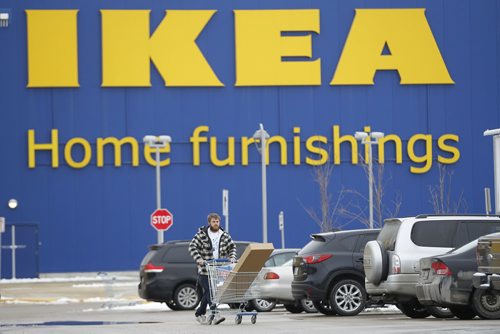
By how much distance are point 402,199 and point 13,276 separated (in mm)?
17205

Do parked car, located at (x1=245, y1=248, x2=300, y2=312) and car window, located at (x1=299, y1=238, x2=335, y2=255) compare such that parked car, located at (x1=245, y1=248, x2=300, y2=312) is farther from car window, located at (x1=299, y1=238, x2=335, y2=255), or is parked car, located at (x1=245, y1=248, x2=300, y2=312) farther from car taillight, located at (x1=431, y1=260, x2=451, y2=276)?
car taillight, located at (x1=431, y1=260, x2=451, y2=276)

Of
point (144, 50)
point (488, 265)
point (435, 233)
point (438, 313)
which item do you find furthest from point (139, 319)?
point (144, 50)

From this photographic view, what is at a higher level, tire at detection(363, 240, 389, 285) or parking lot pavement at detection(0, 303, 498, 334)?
tire at detection(363, 240, 389, 285)

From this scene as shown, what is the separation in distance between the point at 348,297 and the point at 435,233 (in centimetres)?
257

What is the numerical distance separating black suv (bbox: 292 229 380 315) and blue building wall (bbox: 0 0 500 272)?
111ft

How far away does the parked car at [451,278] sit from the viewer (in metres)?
21.0

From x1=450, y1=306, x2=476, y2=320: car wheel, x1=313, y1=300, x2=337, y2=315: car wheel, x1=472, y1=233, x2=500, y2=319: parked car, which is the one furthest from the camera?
x1=313, y1=300, x2=337, y2=315: car wheel

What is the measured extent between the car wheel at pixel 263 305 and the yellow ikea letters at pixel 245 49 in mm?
30015

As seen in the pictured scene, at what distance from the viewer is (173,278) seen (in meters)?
31.1

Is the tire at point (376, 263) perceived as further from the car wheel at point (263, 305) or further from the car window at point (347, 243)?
the car wheel at point (263, 305)

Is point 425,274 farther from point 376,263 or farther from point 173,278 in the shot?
point 173,278

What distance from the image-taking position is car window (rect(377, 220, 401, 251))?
23.0m

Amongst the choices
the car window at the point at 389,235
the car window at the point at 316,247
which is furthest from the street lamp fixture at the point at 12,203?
the car window at the point at 389,235

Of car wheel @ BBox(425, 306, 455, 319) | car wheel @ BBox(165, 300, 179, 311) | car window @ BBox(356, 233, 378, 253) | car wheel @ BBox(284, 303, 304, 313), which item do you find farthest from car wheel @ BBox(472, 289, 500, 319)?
car wheel @ BBox(165, 300, 179, 311)
